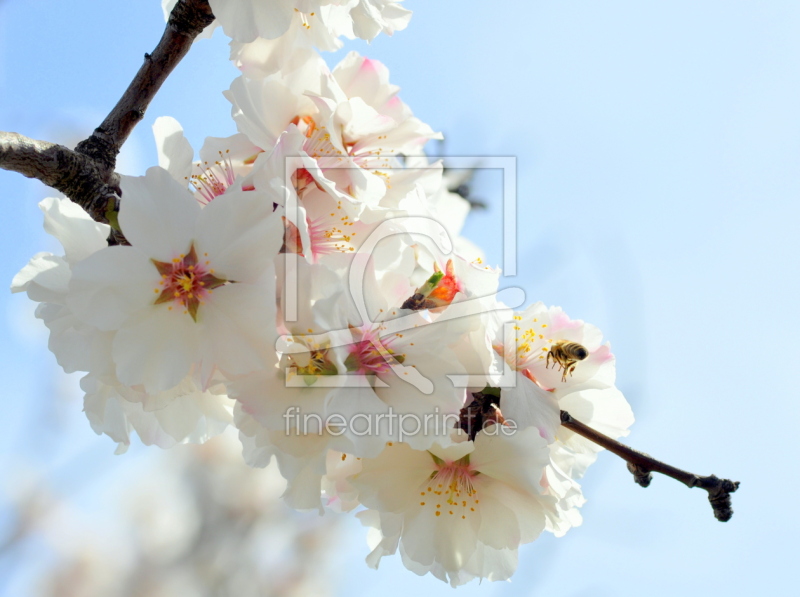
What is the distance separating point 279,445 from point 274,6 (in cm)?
51

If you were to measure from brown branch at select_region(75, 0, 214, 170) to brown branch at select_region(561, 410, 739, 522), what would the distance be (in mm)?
655

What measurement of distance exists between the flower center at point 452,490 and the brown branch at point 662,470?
0.43 ft

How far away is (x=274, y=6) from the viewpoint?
2.15 ft

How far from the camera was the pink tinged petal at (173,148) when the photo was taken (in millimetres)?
689

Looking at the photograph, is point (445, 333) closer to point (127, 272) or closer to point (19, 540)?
point (127, 272)

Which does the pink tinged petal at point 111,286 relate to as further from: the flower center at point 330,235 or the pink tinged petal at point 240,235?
the flower center at point 330,235

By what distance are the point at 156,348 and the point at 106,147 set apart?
0.30 m

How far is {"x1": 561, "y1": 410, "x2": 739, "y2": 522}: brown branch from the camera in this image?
2.08ft

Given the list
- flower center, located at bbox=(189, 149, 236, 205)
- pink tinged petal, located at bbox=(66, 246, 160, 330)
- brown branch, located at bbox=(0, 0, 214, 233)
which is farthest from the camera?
flower center, located at bbox=(189, 149, 236, 205)

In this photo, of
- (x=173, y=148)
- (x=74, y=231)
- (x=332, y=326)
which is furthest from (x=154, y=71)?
(x=332, y=326)

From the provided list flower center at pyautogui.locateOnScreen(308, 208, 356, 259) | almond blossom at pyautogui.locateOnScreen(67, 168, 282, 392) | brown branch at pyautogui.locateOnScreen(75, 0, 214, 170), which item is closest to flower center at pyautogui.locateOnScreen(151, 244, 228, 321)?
almond blossom at pyautogui.locateOnScreen(67, 168, 282, 392)

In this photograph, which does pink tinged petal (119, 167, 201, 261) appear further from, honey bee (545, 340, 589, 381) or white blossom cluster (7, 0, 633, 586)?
honey bee (545, 340, 589, 381)

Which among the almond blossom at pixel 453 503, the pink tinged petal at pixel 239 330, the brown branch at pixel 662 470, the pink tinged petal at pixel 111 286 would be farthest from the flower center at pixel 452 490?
the pink tinged petal at pixel 111 286

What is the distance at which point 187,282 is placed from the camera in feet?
1.80
